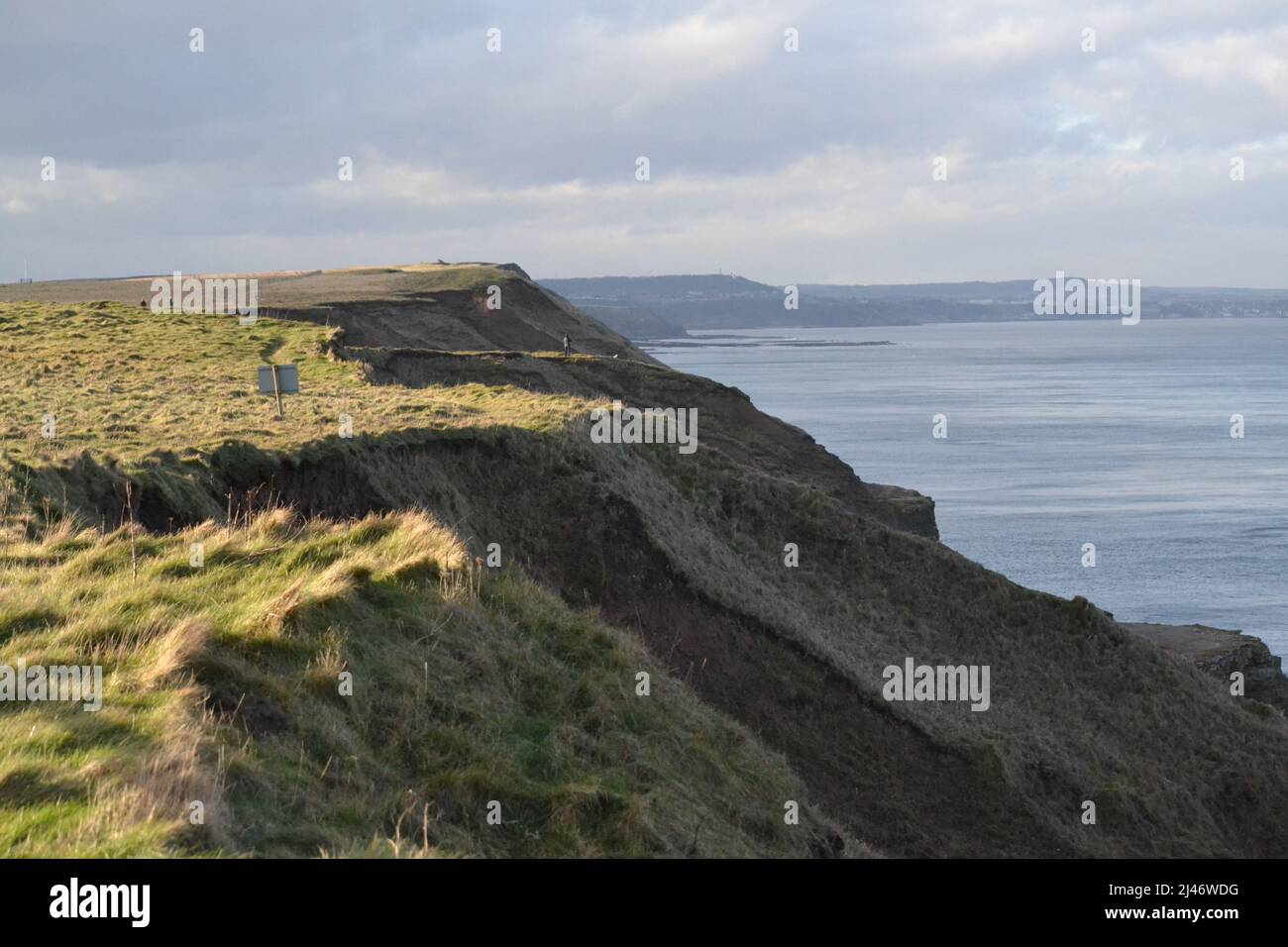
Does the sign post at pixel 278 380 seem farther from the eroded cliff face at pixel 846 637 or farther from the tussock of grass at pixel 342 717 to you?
the tussock of grass at pixel 342 717

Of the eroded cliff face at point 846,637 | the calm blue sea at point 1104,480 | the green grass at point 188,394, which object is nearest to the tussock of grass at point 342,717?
the eroded cliff face at point 846,637

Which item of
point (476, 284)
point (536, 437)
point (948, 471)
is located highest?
point (476, 284)

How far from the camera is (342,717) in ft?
31.9

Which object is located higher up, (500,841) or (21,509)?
(21,509)

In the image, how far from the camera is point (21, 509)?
15.3 metres

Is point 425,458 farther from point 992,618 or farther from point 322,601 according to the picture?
point 992,618

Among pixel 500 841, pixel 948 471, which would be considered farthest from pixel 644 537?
pixel 948 471

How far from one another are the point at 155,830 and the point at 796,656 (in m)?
17.9
